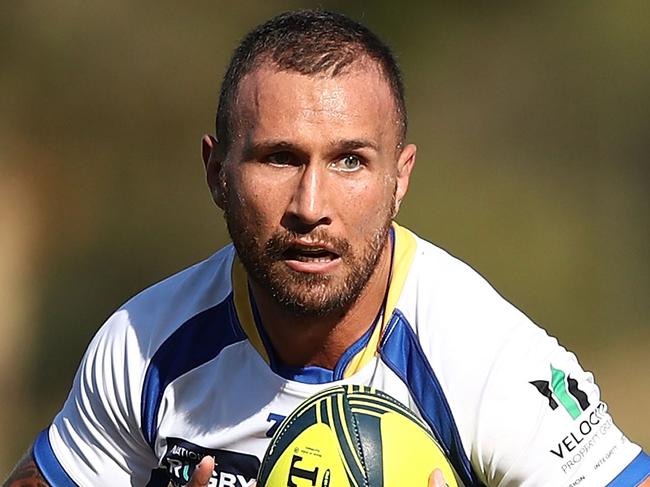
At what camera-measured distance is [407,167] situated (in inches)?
124

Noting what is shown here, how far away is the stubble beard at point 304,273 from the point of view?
9.36ft

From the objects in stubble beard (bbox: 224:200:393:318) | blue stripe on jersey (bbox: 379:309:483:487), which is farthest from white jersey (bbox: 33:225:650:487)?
stubble beard (bbox: 224:200:393:318)

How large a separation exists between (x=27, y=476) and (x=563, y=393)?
1343mm

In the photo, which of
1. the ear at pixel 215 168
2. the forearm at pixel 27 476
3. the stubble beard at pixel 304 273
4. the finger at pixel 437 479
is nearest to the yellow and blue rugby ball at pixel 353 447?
the finger at pixel 437 479

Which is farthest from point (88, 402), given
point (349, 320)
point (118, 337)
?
point (349, 320)

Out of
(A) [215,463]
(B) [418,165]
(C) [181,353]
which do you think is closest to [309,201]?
(C) [181,353]

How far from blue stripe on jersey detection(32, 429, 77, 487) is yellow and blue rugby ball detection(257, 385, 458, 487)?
710mm

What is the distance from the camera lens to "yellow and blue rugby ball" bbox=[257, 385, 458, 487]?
2.58 meters

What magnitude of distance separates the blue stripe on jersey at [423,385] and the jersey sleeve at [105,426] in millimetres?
623

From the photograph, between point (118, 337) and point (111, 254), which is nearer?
point (118, 337)

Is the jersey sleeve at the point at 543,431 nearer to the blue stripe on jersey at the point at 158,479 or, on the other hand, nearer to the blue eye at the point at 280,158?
the blue eye at the point at 280,158

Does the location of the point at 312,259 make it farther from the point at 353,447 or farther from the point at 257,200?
the point at 353,447

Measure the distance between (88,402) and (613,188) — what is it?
3.67m

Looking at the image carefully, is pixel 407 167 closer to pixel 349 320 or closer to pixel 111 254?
pixel 349 320
